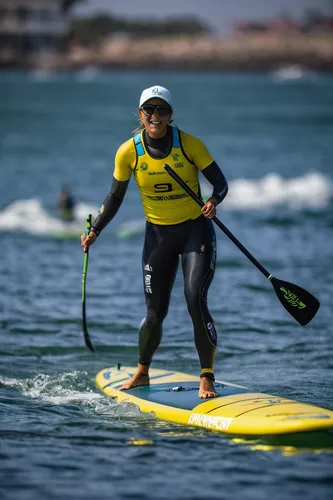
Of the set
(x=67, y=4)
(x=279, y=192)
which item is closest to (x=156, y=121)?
(x=279, y=192)

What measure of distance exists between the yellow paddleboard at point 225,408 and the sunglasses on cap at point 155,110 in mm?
2243

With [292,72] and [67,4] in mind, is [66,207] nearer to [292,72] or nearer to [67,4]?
[67,4]

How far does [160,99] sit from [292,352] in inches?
151

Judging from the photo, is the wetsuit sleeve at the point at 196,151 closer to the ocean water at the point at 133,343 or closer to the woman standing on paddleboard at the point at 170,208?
the woman standing on paddleboard at the point at 170,208

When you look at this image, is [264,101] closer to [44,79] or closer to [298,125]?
[298,125]

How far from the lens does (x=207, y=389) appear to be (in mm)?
8727

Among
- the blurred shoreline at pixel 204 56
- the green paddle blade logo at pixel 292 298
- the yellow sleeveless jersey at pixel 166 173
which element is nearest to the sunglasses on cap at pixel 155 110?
the yellow sleeveless jersey at pixel 166 173

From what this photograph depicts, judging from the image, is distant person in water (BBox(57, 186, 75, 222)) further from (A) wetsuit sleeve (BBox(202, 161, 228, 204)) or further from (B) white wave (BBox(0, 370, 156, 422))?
(A) wetsuit sleeve (BBox(202, 161, 228, 204))

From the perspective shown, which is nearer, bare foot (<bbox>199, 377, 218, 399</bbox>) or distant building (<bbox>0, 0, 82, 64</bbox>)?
bare foot (<bbox>199, 377, 218, 399</bbox>)

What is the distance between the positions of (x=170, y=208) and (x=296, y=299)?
1.32 meters

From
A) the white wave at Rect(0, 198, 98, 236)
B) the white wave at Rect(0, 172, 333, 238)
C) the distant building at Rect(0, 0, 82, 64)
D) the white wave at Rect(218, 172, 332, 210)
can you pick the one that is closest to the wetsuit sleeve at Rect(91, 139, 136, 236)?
the white wave at Rect(0, 172, 333, 238)

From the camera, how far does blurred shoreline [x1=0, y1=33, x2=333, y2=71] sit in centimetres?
14975

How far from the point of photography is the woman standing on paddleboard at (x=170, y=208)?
27.7 feet

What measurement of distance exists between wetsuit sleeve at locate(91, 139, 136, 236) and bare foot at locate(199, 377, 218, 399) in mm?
1468
